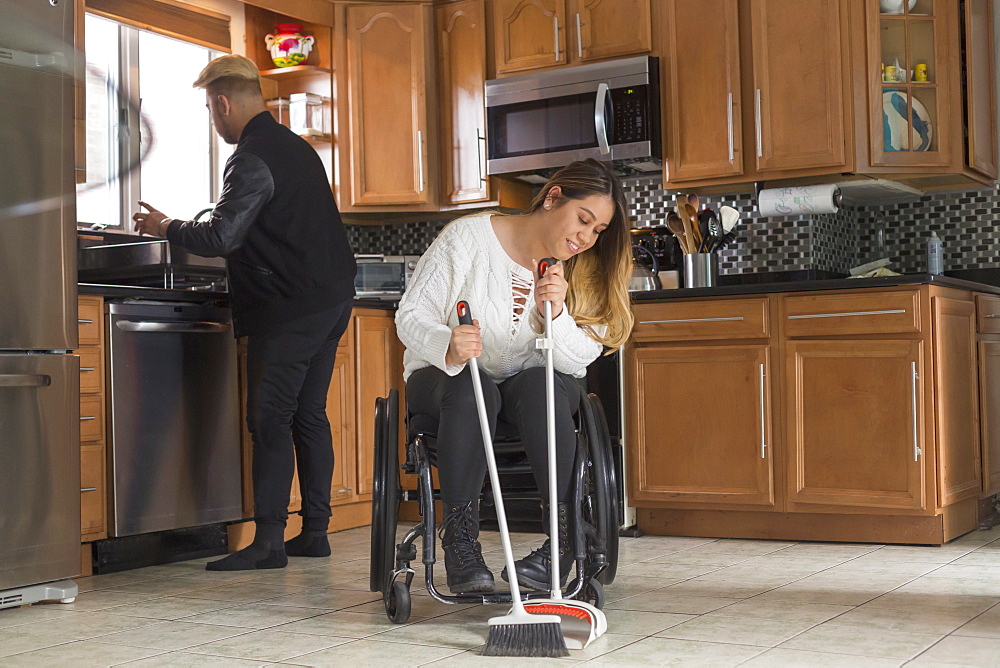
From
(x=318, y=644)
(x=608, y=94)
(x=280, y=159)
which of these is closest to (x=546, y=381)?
(x=318, y=644)

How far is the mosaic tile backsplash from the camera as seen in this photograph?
4105 millimetres

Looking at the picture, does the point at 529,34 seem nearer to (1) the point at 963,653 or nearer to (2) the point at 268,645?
(2) the point at 268,645

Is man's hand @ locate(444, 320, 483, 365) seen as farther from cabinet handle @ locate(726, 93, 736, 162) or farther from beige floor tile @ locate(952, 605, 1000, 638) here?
cabinet handle @ locate(726, 93, 736, 162)

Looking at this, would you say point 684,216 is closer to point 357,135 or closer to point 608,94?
point 608,94

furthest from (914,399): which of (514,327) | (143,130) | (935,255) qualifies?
(143,130)

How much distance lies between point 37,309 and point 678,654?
5.40 feet

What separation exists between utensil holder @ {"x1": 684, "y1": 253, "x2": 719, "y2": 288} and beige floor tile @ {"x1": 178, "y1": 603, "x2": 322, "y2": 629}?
200cm

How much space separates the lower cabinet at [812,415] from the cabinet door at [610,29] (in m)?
1.08

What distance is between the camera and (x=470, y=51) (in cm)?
457

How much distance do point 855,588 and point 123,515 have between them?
191cm

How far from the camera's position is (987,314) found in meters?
3.78

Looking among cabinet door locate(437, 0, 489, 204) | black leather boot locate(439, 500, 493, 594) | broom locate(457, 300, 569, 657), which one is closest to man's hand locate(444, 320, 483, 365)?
black leather boot locate(439, 500, 493, 594)

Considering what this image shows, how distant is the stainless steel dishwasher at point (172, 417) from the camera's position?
3.12 metres

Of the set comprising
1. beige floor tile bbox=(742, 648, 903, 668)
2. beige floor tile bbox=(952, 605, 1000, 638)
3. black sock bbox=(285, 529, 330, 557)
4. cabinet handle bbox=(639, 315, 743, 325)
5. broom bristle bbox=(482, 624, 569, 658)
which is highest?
cabinet handle bbox=(639, 315, 743, 325)
